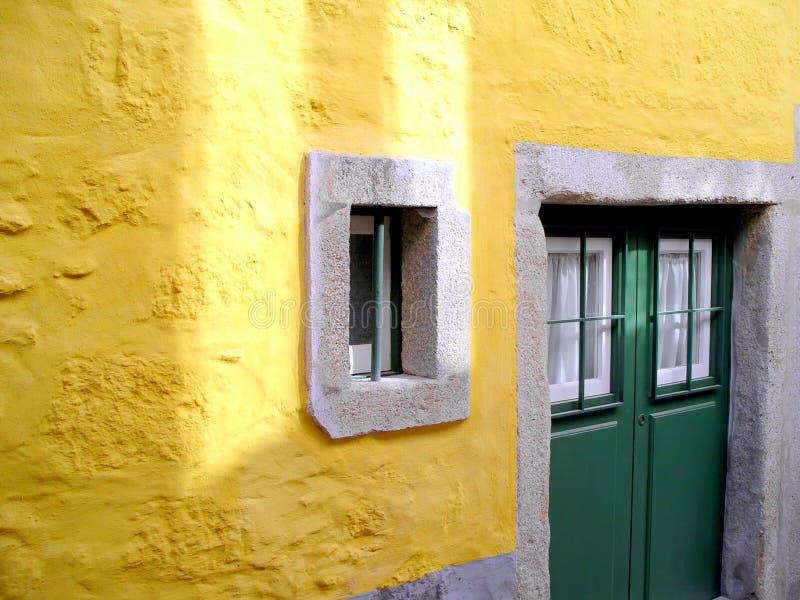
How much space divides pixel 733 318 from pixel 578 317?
1.07 metres

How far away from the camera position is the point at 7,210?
1.77m

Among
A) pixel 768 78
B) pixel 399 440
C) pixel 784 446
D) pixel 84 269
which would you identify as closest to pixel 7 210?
pixel 84 269

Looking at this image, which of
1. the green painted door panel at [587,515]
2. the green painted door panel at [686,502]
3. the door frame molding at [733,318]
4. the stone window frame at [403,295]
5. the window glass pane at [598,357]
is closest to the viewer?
the stone window frame at [403,295]

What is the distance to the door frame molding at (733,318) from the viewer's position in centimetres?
276

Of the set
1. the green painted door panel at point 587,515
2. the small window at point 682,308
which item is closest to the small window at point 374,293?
the green painted door panel at point 587,515

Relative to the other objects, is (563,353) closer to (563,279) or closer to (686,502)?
(563,279)

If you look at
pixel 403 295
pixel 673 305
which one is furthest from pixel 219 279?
pixel 673 305

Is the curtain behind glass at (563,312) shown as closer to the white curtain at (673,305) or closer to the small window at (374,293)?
the white curtain at (673,305)

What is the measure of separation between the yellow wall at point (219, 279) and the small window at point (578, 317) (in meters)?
0.62

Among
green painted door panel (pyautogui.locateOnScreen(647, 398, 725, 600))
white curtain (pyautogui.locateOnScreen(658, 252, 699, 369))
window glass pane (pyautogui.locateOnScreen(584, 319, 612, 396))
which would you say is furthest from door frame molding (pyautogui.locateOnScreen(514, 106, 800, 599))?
window glass pane (pyautogui.locateOnScreen(584, 319, 612, 396))

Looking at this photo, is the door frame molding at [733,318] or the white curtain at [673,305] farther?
the white curtain at [673,305]

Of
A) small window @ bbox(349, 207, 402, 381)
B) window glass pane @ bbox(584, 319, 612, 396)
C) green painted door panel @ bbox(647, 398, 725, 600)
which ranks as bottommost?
green painted door panel @ bbox(647, 398, 725, 600)

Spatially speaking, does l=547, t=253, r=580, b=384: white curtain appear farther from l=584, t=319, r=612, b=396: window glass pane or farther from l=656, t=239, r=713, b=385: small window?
l=656, t=239, r=713, b=385: small window

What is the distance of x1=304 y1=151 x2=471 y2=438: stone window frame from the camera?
2.23 m
